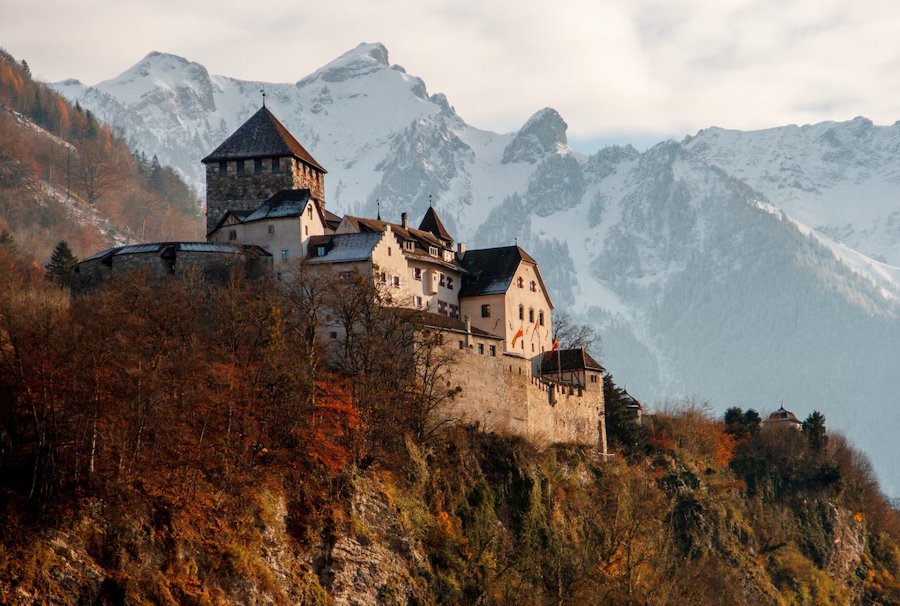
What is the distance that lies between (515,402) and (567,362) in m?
13.7

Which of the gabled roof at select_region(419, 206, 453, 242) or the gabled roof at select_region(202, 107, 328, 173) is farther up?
the gabled roof at select_region(202, 107, 328, 173)

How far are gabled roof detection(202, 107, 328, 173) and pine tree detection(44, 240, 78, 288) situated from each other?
12101 millimetres

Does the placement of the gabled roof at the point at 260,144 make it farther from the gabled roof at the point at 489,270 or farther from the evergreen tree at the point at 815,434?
the evergreen tree at the point at 815,434

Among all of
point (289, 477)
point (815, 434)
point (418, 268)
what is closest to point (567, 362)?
point (418, 268)

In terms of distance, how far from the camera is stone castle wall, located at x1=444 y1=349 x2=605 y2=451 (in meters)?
78.2

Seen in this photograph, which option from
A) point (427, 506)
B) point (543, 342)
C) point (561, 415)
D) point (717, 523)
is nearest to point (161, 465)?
point (427, 506)

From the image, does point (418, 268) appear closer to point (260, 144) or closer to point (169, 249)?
point (260, 144)

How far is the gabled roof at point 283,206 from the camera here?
273 ft

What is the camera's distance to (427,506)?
71625mm

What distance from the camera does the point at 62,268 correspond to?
80250 mm

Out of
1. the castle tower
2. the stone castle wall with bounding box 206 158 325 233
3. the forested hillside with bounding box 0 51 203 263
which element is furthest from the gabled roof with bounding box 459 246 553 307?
the forested hillside with bounding box 0 51 203 263

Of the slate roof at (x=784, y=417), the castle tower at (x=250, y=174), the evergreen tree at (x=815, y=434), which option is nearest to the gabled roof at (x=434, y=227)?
the castle tower at (x=250, y=174)

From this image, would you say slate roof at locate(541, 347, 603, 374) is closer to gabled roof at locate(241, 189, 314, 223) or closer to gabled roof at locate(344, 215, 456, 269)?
gabled roof at locate(344, 215, 456, 269)

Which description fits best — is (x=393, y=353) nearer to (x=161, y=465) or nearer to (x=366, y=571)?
(x=366, y=571)
